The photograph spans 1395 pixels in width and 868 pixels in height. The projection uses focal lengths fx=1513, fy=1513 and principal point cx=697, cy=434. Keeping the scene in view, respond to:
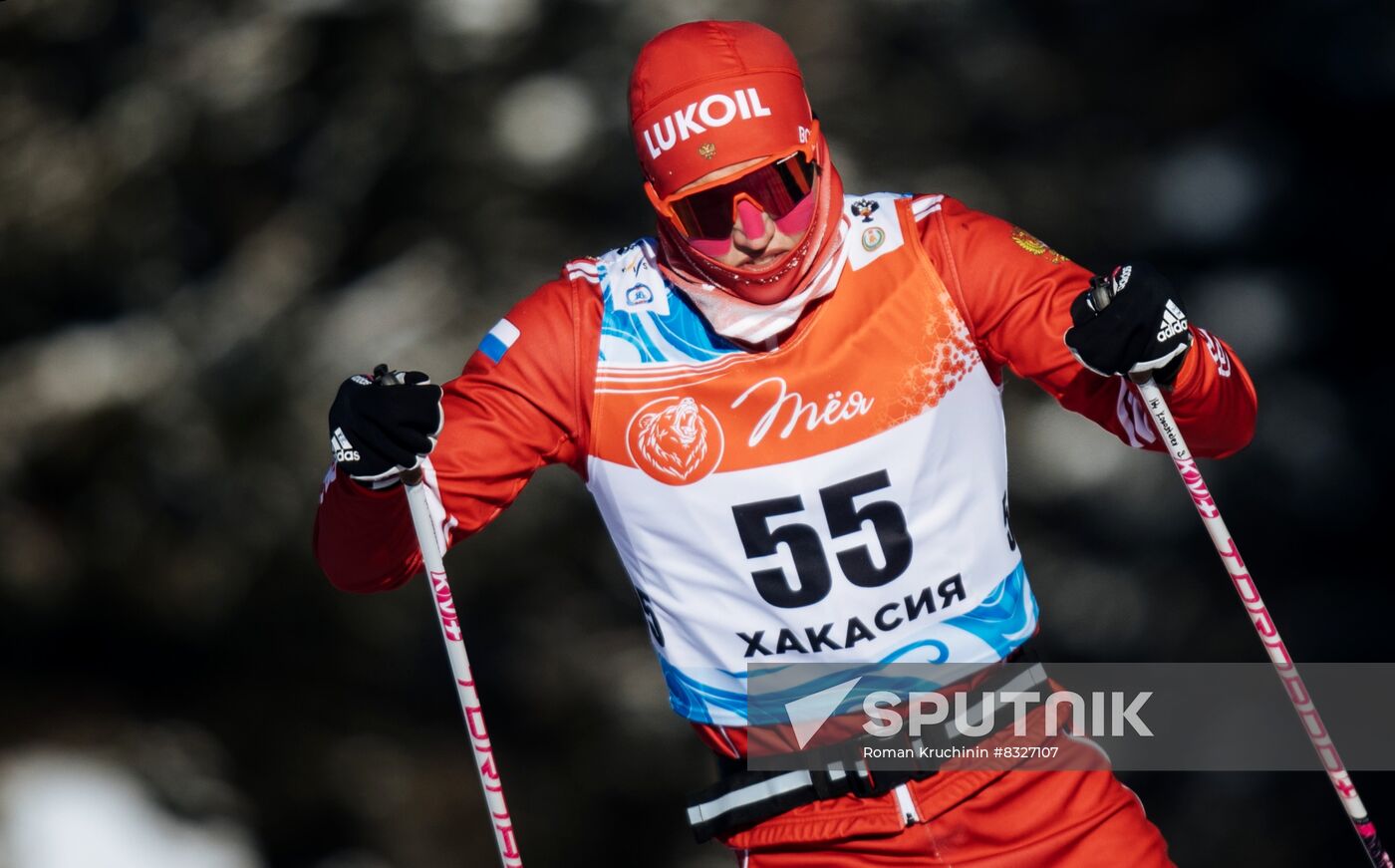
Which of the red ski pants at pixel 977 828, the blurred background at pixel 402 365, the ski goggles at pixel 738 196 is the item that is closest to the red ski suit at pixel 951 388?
the red ski pants at pixel 977 828

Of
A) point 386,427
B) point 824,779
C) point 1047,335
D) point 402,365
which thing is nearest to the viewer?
point 386,427

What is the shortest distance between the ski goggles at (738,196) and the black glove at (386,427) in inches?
15.8

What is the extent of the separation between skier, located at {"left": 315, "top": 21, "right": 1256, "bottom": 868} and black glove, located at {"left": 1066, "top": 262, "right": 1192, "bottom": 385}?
7 centimetres

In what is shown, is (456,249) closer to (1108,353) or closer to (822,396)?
(822,396)

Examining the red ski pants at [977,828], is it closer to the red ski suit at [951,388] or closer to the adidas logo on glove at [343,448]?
the red ski suit at [951,388]

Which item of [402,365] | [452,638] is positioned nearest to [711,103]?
[452,638]

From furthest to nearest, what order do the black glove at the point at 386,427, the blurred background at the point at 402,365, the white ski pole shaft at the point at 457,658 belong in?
the blurred background at the point at 402,365 < the white ski pole shaft at the point at 457,658 < the black glove at the point at 386,427

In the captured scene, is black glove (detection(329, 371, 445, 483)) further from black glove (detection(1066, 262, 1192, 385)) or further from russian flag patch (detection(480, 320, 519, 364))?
black glove (detection(1066, 262, 1192, 385))

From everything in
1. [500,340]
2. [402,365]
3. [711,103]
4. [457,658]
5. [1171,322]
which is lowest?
[457,658]

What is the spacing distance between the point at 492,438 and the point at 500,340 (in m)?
0.14

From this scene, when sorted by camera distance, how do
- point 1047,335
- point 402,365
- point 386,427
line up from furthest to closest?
point 402,365
point 1047,335
point 386,427

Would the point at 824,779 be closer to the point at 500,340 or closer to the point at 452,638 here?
the point at 452,638

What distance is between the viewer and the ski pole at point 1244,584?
1.91 m

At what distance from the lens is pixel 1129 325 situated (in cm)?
179
